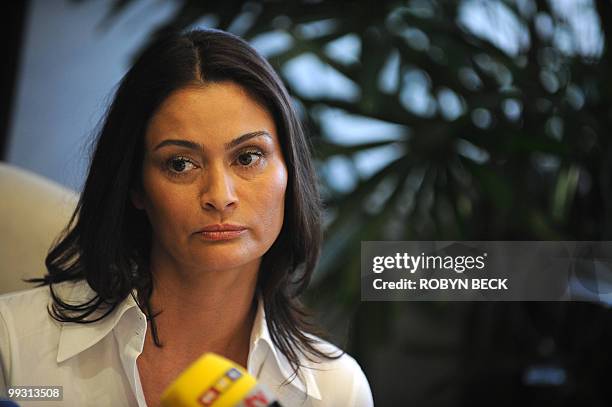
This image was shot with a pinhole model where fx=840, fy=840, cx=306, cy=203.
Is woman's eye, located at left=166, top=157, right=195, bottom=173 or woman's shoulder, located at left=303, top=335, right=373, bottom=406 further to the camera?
woman's shoulder, located at left=303, top=335, right=373, bottom=406

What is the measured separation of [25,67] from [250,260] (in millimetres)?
1657

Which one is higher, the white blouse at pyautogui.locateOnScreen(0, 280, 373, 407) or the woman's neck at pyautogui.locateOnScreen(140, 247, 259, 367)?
the woman's neck at pyautogui.locateOnScreen(140, 247, 259, 367)

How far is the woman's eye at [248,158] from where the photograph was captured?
734 mm

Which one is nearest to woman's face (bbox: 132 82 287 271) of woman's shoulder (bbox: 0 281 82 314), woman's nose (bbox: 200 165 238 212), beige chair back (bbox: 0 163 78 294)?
woman's nose (bbox: 200 165 238 212)

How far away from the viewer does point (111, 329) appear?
78 cm

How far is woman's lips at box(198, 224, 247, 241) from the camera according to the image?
2.36ft

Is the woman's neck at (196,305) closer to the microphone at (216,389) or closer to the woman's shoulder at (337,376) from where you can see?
the woman's shoulder at (337,376)

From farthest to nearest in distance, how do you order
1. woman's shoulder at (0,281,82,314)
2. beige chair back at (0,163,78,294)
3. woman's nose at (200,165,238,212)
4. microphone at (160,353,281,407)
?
1. beige chair back at (0,163,78,294)
2. woman's shoulder at (0,281,82,314)
3. woman's nose at (200,165,238,212)
4. microphone at (160,353,281,407)

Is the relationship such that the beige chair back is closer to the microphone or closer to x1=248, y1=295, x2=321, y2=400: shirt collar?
x1=248, y1=295, x2=321, y2=400: shirt collar

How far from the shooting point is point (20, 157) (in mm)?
2240

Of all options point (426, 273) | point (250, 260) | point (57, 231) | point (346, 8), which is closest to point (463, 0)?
point (346, 8)

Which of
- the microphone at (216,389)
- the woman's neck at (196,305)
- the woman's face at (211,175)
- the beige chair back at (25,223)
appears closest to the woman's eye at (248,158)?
the woman's face at (211,175)

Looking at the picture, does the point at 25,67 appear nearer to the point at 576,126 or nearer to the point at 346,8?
the point at 346,8

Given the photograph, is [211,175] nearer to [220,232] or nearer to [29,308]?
[220,232]
